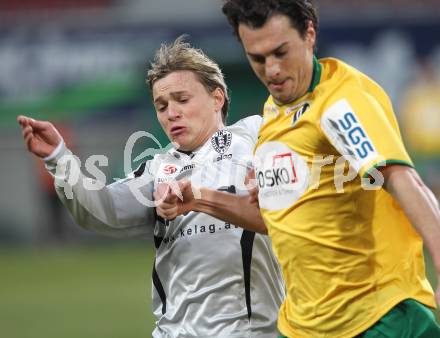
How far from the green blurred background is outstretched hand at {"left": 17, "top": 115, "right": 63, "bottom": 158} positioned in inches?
518

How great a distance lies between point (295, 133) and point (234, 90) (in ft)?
58.7

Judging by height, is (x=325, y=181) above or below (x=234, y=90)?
below

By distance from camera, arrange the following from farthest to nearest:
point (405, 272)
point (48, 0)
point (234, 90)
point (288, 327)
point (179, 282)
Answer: point (48, 0)
point (234, 90)
point (179, 282)
point (288, 327)
point (405, 272)

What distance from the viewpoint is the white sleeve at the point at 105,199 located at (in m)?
4.49

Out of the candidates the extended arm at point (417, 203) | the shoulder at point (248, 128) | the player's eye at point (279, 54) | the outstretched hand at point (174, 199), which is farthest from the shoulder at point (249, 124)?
the extended arm at point (417, 203)

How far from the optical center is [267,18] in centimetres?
383

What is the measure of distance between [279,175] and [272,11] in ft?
2.22

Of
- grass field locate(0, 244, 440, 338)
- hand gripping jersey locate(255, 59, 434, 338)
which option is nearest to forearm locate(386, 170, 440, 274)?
hand gripping jersey locate(255, 59, 434, 338)

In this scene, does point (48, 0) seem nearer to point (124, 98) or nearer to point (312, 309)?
point (124, 98)

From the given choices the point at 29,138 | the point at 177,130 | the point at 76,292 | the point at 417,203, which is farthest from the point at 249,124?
the point at 76,292

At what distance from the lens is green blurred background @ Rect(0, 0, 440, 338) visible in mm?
19406

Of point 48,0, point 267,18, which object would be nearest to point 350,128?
point 267,18

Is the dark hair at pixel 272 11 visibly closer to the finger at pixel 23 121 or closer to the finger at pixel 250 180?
the finger at pixel 250 180

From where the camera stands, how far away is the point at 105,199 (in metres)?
4.72
